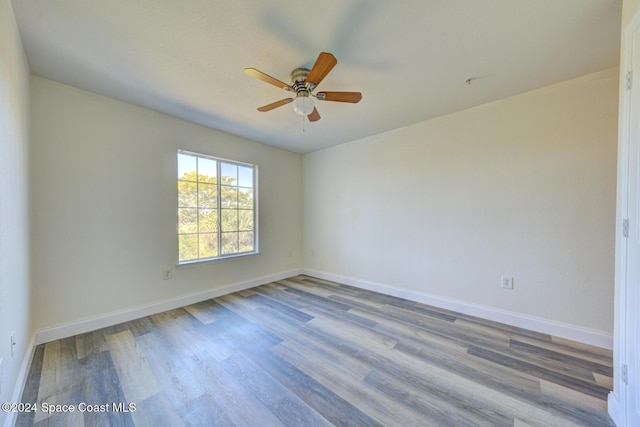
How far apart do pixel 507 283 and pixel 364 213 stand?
1951mm

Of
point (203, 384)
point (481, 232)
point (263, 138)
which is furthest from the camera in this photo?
point (263, 138)

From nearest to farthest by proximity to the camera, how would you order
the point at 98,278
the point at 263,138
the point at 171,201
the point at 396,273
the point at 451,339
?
the point at 451,339 → the point at 98,278 → the point at 171,201 → the point at 396,273 → the point at 263,138

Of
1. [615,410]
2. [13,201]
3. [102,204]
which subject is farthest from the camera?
[102,204]

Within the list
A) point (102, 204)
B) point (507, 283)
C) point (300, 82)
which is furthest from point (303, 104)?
point (507, 283)

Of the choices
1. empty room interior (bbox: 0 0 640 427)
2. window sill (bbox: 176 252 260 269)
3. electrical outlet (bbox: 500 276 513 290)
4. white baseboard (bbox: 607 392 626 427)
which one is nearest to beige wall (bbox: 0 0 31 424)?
empty room interior (bbox: 0 0 640 427)

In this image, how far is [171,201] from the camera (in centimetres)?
297

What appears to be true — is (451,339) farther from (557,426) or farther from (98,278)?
(98,278)

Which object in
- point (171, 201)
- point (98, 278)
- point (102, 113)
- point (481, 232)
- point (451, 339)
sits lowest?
point (451, 339)

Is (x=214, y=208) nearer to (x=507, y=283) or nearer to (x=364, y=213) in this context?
(x=364, y=213)

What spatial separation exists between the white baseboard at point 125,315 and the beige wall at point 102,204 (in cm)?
5

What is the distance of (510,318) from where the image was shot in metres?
2.50

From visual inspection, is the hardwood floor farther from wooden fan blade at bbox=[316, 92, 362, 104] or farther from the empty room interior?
wooden fan blade at bbox=[316, 92, 362, 104]

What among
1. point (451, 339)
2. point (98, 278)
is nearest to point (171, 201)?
point (98, 278)

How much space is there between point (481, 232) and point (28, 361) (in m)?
4.27
